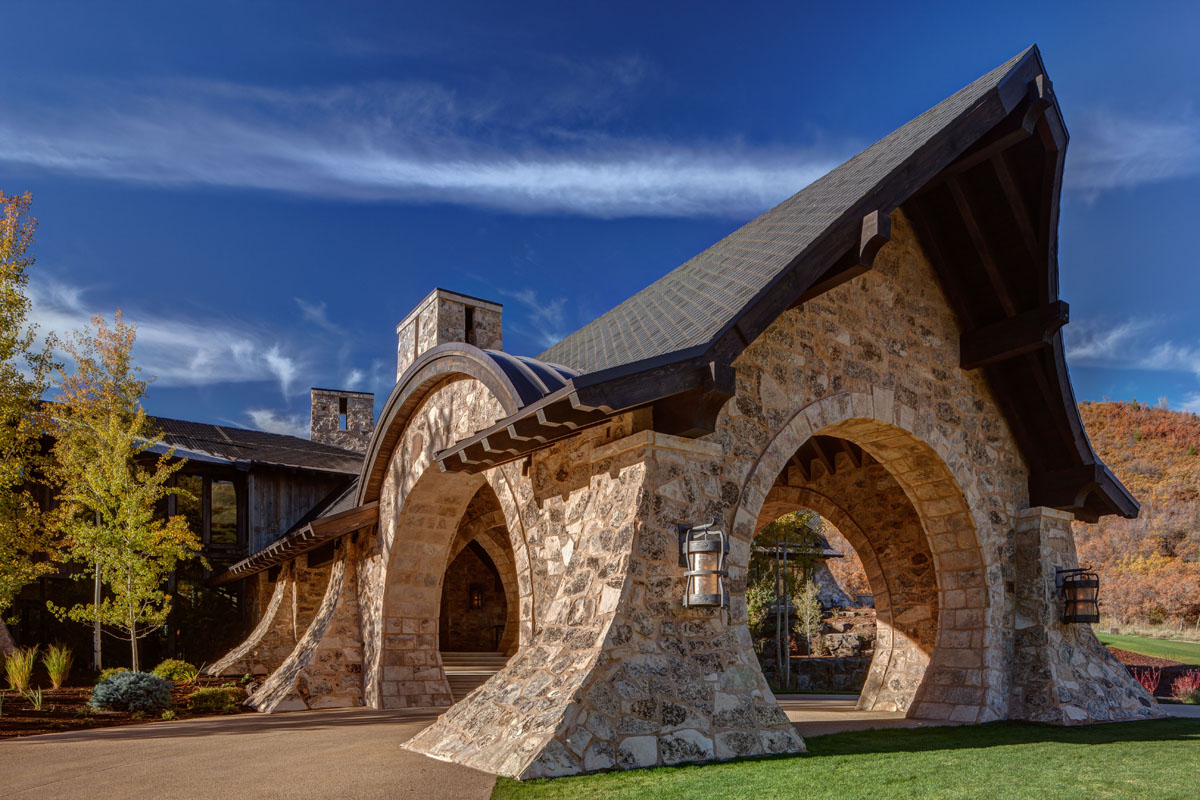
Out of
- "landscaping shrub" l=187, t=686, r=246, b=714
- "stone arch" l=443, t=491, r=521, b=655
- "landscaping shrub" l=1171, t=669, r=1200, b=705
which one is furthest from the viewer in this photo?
"stone arch" l=443, t=491, r=521, b=655

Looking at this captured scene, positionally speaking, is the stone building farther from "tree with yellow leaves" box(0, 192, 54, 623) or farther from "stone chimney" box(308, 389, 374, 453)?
"stone chimney" box(308, 389, 374, 453)

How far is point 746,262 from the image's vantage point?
7828 mm

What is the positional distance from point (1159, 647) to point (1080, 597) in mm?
14929

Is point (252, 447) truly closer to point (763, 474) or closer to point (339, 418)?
point (339, 418)

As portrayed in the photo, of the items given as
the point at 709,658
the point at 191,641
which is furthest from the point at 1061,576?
the point at 191,641

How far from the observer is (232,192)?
20.0 meters

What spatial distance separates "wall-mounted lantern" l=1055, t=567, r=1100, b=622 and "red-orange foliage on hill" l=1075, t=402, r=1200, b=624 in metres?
17.4

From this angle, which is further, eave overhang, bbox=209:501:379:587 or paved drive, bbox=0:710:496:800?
eave overhang, bbox=209:501:379:587

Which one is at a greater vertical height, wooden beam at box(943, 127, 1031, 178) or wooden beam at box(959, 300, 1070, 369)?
wooden beam at box(943, 127, 1031, 178)

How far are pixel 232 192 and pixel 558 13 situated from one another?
11583 mm

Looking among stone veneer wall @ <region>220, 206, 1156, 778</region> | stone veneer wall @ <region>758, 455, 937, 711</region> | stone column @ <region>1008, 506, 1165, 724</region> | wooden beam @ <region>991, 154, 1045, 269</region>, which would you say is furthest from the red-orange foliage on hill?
wooden beam @ <region>991, 154, 1045, 269</region>

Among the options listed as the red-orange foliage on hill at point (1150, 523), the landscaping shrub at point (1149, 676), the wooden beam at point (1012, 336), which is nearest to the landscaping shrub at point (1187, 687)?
the landscaping shrub at point (1149, 676)

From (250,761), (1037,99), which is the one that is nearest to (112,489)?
(250,761)

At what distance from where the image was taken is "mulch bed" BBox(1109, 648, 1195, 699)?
46.4 feet
